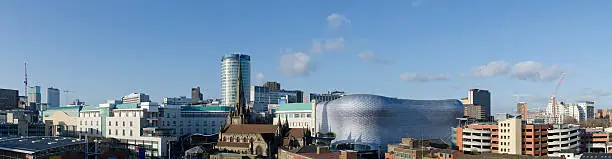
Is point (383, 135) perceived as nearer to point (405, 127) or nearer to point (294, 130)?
point (405, 127)

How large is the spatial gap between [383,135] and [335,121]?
17.1 metres

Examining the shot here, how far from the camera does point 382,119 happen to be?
156 meters

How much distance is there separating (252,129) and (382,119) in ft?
145

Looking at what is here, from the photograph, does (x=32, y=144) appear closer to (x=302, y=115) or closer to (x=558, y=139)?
(x=302, y=115)

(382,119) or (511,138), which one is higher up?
(382,119)

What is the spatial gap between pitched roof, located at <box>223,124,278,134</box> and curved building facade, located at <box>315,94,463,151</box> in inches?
955

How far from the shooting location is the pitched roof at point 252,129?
13038 centimetres

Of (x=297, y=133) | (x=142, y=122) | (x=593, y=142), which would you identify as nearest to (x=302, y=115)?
(x=142, y=122)

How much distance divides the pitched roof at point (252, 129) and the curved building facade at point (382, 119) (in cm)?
2425

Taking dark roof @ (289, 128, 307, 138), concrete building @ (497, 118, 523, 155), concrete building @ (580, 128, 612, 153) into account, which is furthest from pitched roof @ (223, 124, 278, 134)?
concrete building @ (580, 128, 612, 153)

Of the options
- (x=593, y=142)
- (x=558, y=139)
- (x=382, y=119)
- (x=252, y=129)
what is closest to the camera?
(x=558, y=139)

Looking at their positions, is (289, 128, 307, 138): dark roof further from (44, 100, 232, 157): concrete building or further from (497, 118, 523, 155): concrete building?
(497, 118, 523, 155): concrete building

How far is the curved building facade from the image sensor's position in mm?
155000

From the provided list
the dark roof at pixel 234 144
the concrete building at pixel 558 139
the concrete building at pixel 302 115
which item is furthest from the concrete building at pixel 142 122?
the concrete building at pixel 558 139
